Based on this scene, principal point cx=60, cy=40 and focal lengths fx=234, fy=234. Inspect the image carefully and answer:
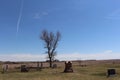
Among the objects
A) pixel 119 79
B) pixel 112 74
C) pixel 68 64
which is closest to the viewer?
pixel 119 79

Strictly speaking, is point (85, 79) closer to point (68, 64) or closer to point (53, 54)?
point (68, 64)

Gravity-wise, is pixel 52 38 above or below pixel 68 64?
above

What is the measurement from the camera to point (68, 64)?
4319 centimetres

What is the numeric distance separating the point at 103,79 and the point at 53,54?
45327 mm

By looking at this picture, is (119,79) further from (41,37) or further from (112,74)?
(41,37)

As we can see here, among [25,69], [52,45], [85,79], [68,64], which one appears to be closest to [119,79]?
[85,79]

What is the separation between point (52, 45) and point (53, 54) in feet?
9.12

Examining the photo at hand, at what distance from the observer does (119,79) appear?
2628 centimetres

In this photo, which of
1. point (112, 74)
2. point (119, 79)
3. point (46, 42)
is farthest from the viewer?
point (46, 42)

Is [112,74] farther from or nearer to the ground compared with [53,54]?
nearer to the ground

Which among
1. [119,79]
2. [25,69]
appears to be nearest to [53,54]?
[25,69]

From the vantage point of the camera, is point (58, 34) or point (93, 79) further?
point (58, 34)

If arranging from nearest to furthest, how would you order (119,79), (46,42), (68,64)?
(119,79) → (68,64) → (46,42)

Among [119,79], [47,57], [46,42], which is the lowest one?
[119,79]
